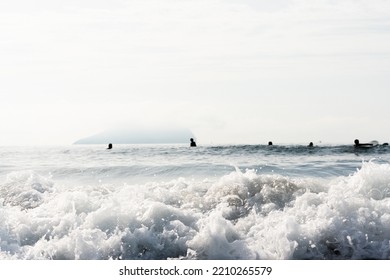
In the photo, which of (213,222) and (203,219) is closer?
(213,222)

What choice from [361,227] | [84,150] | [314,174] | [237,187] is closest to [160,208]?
[237,187]

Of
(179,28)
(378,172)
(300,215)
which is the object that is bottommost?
(300,215)

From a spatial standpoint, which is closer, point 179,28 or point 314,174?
point 179,28

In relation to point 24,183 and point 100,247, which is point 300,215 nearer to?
point 100,247

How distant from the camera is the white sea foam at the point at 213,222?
7.08 m

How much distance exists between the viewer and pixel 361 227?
7332 millimetres

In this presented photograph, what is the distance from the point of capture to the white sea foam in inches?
279

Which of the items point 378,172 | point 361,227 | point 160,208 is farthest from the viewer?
point 378,172

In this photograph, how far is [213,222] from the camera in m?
7.34

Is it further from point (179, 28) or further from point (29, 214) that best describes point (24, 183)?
point (179, 28)
